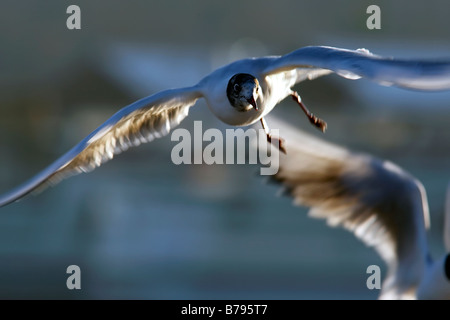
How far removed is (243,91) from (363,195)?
0.92m

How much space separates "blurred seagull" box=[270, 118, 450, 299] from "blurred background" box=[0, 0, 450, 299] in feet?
3.22

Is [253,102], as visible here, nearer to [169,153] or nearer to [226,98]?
[226,98]

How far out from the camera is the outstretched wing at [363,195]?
295cm

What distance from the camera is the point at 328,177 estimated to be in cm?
298

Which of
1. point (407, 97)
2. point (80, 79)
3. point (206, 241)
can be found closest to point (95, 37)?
point (80, 79)

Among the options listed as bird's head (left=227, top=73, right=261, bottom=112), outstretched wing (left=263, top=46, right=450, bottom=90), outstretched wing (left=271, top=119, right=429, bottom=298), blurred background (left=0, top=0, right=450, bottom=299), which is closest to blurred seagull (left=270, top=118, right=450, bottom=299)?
outstretched wing (left=271, top=119, right=429, bottom=298)

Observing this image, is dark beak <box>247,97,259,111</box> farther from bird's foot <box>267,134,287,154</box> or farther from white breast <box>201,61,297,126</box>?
bird's foot <box>267,134,287,154</box>

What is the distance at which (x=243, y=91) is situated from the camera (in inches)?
87.4

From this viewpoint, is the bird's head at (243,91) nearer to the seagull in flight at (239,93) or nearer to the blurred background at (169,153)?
the seagull in flight at (239,93)

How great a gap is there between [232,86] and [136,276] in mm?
4957

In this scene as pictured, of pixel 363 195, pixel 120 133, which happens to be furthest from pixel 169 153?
pixel 120 133

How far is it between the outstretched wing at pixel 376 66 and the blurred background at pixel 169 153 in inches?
71.2
